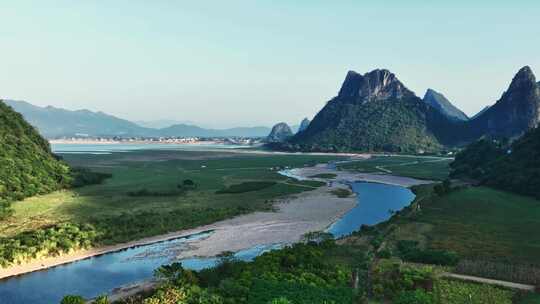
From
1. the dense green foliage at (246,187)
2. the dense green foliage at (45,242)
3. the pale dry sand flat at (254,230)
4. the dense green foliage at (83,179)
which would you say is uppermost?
the dense green foliage at (83,179)

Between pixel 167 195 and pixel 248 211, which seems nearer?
pixel 248 211

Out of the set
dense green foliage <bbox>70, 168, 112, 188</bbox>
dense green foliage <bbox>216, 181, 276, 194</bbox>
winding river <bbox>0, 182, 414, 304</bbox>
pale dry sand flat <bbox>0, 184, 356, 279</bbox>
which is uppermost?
dense green foliage <bbox>70, 168, 112, 188</bbox>

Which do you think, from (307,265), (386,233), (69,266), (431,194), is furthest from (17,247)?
(431,194)

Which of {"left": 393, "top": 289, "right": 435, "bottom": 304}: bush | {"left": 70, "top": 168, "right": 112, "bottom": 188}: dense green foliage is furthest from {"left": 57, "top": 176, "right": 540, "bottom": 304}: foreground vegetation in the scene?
{"left": 70, "top": 168, "right": 112, "bottom": 188}: dense green foliage

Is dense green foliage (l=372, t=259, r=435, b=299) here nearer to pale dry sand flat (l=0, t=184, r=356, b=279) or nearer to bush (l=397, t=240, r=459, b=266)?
bush (l=397, t=240, r=459, b=266)

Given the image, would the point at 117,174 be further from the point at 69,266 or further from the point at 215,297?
the point at 215,297

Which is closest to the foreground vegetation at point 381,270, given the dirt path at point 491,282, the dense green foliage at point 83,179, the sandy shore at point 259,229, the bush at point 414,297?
the bush at point 414,297

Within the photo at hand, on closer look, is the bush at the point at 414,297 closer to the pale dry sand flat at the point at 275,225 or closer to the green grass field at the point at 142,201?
the pale dry sand flat at the point at 275,225
